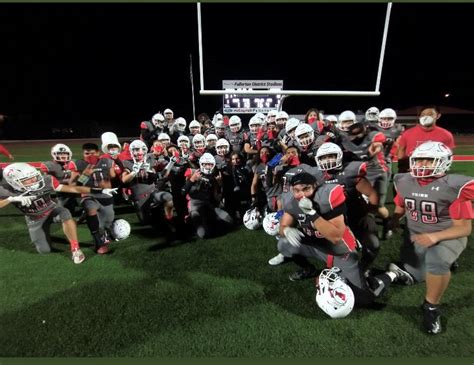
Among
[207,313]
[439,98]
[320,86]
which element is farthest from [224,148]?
[439,98]

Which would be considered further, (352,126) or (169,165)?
(169,165)

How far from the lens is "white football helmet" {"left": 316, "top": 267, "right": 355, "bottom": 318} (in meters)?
3.06

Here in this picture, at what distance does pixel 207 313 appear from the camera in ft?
10.9

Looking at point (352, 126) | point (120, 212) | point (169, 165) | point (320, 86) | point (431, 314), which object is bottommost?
point (120, 212)

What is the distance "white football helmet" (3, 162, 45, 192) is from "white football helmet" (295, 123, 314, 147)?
4374 mm

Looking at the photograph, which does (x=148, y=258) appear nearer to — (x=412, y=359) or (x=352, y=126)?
(x=412, y=359)

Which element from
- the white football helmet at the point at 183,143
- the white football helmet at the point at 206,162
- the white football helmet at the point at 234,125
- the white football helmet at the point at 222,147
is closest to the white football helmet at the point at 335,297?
the white football helmet at the point at 206,162

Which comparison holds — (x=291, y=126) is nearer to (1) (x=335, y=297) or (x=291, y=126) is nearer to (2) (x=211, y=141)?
(2) (x=211, y=141)

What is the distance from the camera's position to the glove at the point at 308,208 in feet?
10.1

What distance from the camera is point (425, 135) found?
16.4 ft

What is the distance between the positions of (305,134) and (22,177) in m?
4.60

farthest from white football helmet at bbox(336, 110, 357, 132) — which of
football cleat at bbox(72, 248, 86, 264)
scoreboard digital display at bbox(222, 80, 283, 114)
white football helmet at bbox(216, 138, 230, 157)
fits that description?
scoreboard digital display at bbox(222, 80, 283, 114)

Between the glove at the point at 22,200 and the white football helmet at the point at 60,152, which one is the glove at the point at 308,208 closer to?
the glove at the point at 22,200

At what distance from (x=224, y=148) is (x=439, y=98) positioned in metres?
41.7
